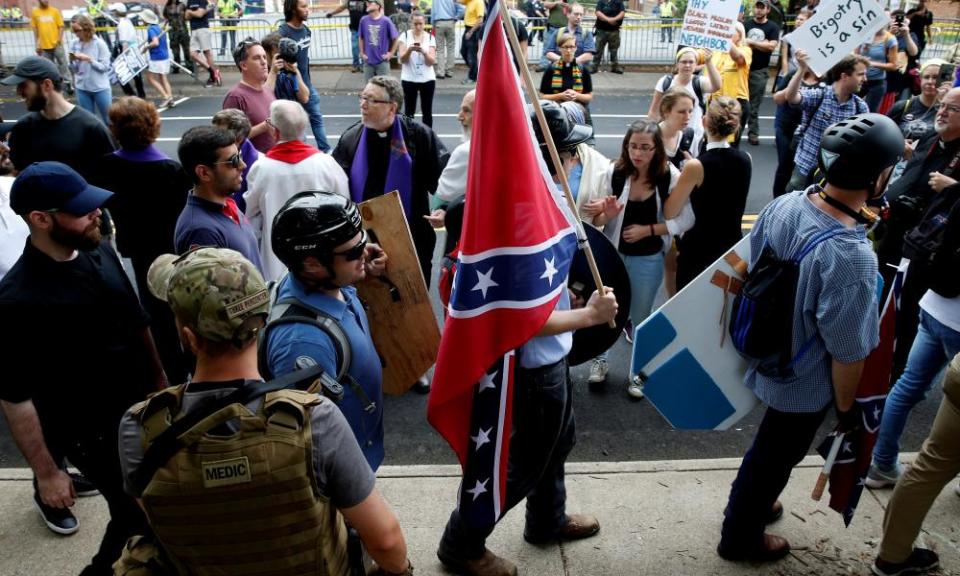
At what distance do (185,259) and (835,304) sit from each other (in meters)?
2.15

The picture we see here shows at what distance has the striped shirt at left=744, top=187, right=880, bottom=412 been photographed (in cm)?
268

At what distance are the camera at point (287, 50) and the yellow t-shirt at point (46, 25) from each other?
10.3 m

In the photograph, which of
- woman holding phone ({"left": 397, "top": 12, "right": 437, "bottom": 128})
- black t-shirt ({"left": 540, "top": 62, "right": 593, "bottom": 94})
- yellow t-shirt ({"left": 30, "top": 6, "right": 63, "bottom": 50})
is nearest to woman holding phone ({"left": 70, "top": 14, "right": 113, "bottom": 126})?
yellow t-shirt ({"left": 30, "top": 6, "right": 63, "bottom": 50})

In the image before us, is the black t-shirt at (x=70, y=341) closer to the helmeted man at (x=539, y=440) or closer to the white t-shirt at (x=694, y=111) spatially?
the helmeted man at (x=539, y=440)

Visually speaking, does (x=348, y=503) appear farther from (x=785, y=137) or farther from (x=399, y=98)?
(x=785, y=137)

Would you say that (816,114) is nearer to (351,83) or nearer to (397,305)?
(397,305)

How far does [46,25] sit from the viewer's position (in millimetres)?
14914

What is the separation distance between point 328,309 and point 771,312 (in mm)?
1640

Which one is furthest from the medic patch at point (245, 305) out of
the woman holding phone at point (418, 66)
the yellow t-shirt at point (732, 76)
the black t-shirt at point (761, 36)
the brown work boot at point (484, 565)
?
A: the black t-shirt at point (761, 36)

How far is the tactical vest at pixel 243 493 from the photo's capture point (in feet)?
5.78

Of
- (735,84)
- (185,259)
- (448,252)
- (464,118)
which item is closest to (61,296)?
(185,259)

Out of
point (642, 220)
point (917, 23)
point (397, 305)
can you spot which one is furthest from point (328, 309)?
point (917, 23)

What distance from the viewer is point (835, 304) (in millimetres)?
2701

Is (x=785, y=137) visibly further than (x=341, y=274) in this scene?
Yes
